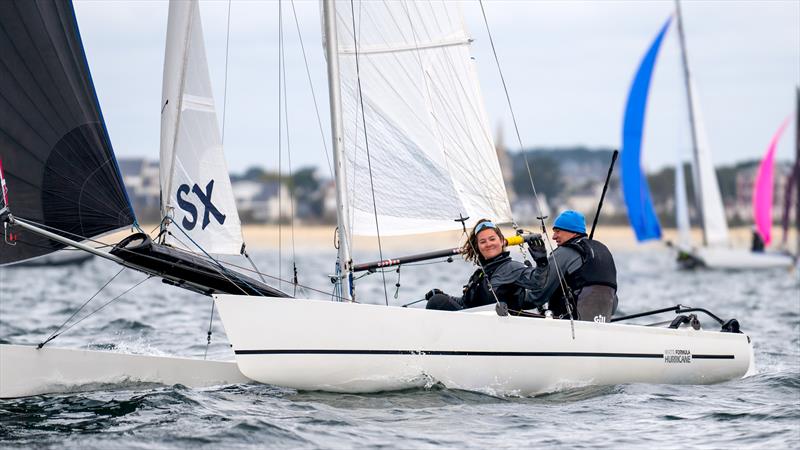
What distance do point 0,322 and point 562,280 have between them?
8.23 m

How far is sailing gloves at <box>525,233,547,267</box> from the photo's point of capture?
24.6 feet

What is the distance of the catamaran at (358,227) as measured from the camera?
280 inches

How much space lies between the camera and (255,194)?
101500 mm

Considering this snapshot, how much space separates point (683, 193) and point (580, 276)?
2547 centimetres

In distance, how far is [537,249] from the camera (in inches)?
297

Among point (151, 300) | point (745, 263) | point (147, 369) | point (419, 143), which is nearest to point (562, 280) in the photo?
point (419, 143)

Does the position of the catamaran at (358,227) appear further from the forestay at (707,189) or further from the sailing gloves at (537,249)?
the forestay at (707,189)

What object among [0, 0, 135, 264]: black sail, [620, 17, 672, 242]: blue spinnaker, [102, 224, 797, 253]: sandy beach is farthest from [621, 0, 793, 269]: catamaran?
[102, 224, 797, 253]: sandy beach

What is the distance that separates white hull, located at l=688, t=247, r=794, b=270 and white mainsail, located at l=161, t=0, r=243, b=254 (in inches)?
1020

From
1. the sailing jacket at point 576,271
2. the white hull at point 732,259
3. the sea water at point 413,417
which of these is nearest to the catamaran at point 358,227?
the sea water at point 413,417

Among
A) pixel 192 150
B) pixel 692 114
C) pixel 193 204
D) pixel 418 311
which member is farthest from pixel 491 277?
pixel 692 114

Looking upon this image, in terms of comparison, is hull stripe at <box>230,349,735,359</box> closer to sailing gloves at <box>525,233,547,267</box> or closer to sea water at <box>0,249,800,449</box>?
sea water at <box>0,249,800,449</box>

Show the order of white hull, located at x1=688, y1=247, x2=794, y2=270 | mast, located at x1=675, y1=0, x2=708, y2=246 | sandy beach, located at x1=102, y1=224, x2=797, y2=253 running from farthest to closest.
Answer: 1. sandy beach, located at x1=102, y1=224, x2=797, y2=253
2. white hull, located at x1=688, y1=247, x2=794, y2=270
3. mast, located at x1=675, y1=0, x2=708, y2=246

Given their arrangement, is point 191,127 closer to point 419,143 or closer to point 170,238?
point 170,238
